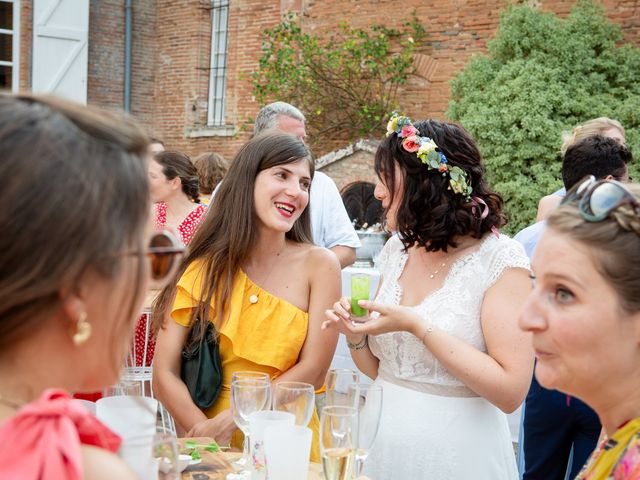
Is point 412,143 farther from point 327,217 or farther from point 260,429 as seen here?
point 327,217

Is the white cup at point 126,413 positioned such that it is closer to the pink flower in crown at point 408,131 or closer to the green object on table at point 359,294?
the green object on table at point 359,294

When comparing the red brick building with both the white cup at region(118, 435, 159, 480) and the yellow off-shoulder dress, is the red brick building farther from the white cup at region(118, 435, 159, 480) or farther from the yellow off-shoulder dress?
the white cup at region(118, 435, 159, 480)

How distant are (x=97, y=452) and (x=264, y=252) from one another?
7.34 ft

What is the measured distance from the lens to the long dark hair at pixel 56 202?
0.89m

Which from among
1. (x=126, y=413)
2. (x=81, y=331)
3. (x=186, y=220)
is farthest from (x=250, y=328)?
(x=186, y=220)

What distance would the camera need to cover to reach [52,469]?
88cm

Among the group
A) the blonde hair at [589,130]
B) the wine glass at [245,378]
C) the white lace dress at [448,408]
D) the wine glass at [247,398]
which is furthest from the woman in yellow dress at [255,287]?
the blonde hair at [589,130]

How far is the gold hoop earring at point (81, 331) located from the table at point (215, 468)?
117 centimetres

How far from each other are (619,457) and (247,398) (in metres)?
0.99

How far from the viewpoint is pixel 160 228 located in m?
5.24

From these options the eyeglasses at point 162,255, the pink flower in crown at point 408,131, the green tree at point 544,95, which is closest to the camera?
the eyeglasses at point 162,255

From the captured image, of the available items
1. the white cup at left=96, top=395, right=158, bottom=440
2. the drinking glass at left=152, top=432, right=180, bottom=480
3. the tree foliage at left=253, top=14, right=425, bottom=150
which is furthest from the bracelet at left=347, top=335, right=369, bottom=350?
the tree foliage at left=253, top=14, right=425, bottom=150

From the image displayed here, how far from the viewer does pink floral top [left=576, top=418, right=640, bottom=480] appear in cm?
135

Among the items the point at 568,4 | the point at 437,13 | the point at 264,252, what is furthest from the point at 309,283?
the point at 437,13
